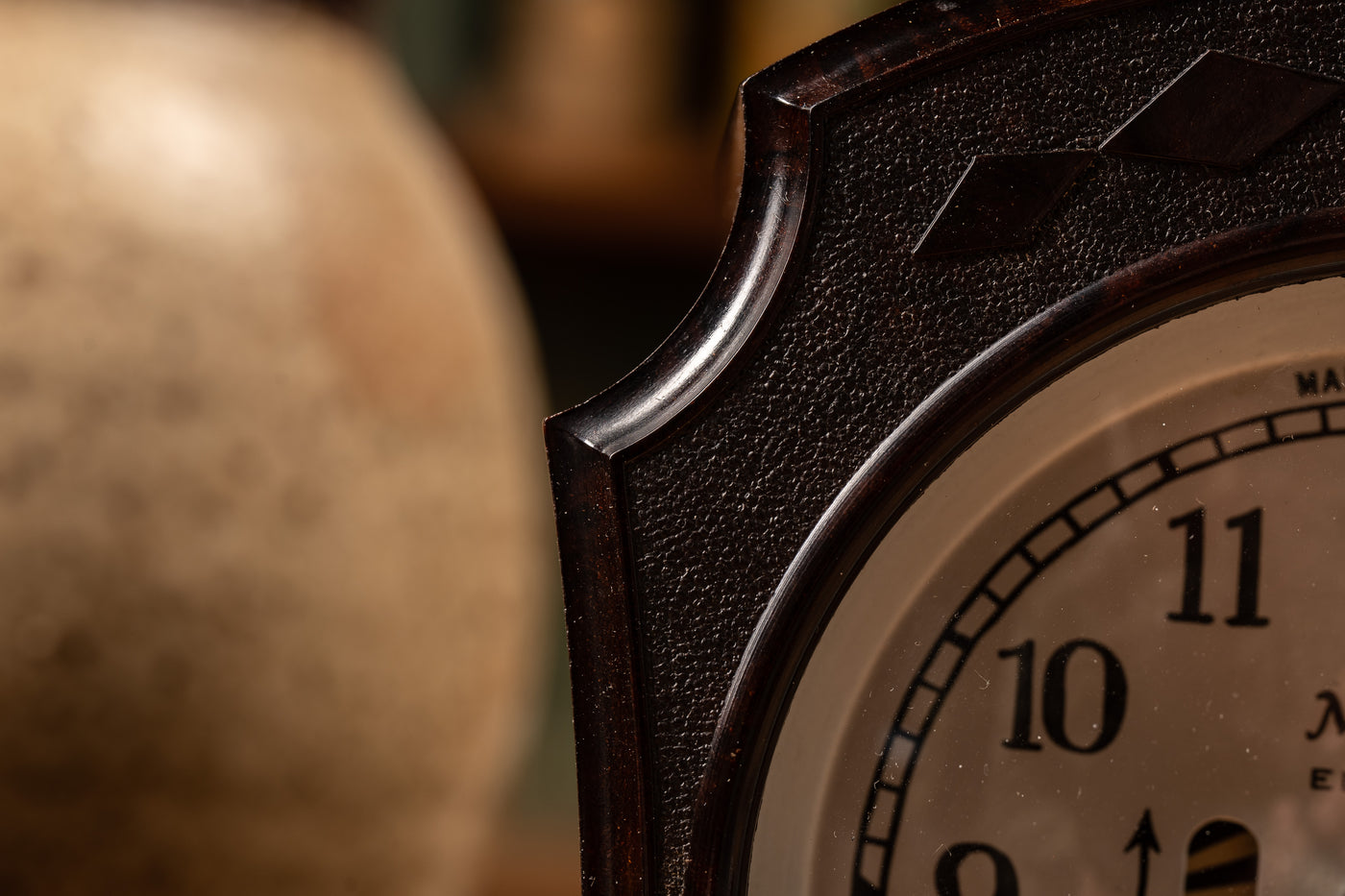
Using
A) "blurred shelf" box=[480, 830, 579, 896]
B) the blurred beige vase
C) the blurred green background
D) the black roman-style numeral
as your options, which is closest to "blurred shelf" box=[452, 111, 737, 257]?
the blurred green background

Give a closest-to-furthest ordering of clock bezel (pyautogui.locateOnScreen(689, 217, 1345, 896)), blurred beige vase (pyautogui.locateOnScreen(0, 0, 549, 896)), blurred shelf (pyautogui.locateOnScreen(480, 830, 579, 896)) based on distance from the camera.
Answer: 1. clock bezel (pyautogui.locateOnScreen(689, 217, 1345, 896))
2. blurred beige vase (pyautogui.locateOnScreen(0, 0, 549, 896))
3. blurred shelf (pyautogui.locateOnScreen(480, 830, 579, 896))

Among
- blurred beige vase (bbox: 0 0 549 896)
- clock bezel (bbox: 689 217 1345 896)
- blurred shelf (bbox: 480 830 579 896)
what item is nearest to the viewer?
clock bezel (bbox: 689 217 1345 896)

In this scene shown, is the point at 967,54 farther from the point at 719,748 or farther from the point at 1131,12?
the point at 719,748

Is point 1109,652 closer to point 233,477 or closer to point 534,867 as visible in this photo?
point 233,477

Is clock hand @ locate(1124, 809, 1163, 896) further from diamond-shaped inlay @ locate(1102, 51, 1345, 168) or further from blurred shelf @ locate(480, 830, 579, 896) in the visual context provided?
blurred shelf @ locate(480, 830, 579, 896)

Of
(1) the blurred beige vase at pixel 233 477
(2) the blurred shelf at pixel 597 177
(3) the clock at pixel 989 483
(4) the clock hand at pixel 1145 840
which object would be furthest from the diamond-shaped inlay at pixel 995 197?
(2) the blurred shelf at pixel 597 177

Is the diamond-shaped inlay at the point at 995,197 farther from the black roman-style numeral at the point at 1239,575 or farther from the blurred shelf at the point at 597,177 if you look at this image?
the blurred shelf at the point at 597,177

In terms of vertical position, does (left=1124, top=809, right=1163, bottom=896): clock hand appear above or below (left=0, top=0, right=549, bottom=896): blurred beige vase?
below
